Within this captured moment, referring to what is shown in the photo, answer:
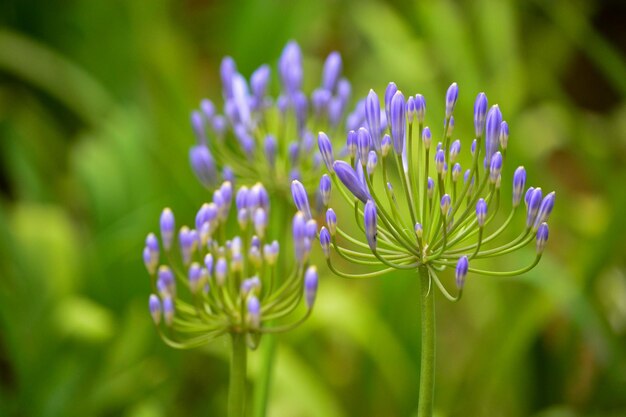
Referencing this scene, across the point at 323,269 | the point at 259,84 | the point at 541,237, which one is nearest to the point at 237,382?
the point at 541,237

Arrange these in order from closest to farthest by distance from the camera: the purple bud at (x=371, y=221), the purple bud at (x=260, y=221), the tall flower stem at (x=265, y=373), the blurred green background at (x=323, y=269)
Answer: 1. the purple bud at (x=371, y=221)
2. the purple bud at (x=260, y=221)
3. the tall flower stem at (x=265, y=373)
4. the blurred green background at (x=323, y=269)

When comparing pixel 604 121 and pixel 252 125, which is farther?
pixel 604 121

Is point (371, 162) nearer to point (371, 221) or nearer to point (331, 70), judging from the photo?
point (371, 221)

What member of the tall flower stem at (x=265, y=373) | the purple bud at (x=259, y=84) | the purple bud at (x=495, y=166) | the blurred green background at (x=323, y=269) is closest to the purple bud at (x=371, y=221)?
the purple bud at (x=495, y=166)

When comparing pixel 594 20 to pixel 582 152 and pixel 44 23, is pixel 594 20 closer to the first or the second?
pixel 582 152

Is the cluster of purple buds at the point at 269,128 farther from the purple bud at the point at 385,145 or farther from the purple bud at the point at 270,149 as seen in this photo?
the purple bud at the point at 385,145

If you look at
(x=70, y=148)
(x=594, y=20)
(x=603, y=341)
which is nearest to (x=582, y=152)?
(x=603, y=341)
